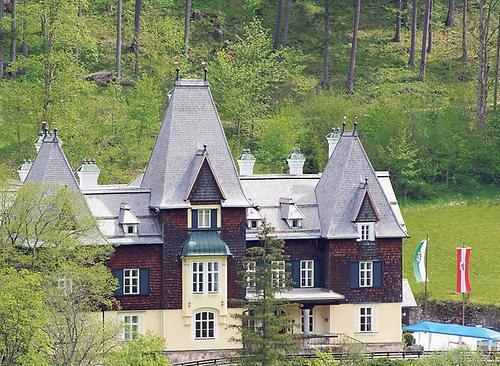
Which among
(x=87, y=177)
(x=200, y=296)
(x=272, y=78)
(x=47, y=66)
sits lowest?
(x=200, y=296)

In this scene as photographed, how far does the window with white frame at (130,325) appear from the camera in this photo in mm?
86500

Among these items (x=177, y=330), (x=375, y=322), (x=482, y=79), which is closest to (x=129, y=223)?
(x=177, y=330)

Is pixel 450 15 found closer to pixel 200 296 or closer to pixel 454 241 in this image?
pixel 454 241

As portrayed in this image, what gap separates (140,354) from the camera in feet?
257

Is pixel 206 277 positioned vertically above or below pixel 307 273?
below

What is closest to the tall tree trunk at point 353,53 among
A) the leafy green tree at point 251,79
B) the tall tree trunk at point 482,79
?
the leafy green tree at point 251,79

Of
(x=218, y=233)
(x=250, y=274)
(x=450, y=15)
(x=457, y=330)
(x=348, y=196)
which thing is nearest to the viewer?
(x=250, y=274)

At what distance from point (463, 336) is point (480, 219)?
18247 mm

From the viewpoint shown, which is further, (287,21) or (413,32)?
(413,32)

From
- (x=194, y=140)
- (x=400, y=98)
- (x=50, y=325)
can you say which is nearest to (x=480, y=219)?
(x=400, y=98)

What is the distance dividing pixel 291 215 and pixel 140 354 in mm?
14518

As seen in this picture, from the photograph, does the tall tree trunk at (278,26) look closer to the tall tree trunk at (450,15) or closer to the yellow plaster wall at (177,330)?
the tall tree trunk at (450,15)

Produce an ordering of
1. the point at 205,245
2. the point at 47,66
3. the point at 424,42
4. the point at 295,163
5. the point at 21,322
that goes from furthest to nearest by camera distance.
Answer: the point at 424,42
the point at 47,66
the point at 295,163
the point at 205,245
the point at 21,322

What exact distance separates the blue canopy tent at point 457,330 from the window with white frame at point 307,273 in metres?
5.28
